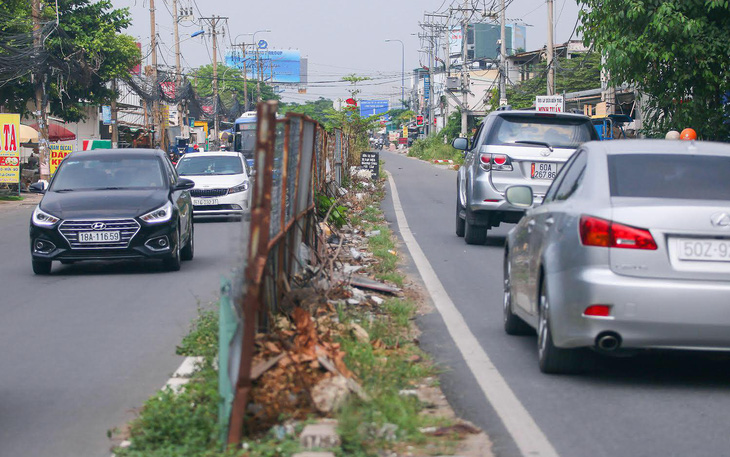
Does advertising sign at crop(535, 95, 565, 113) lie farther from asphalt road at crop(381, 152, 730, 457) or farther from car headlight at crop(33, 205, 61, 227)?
asphalt road at crop(381, 152, 730, 457)

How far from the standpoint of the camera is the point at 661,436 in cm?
505

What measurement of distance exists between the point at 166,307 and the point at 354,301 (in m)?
2.04

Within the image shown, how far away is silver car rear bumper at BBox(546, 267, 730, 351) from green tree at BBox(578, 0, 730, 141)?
464 inches

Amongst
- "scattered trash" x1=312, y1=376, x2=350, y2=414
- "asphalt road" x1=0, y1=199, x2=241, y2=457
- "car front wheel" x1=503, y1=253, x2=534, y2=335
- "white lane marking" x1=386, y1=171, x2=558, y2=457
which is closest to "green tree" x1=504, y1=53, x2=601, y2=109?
"asphalt road" x1=0, y1=199, x2=241, y2=457

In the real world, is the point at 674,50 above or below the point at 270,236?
above

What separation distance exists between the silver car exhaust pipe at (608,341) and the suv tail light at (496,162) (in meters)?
8.48

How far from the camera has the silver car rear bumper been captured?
5.68 meters

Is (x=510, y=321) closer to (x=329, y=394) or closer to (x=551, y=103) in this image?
(x=329, y=394)

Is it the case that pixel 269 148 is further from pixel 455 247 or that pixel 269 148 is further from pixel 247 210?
pixel 455 247

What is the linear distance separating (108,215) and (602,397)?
313 inches

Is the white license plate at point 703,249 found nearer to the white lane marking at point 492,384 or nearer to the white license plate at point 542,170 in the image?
the white lane marking at point 492,384

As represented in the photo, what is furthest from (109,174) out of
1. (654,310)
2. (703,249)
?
(703,249)

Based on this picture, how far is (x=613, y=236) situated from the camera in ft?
19.0

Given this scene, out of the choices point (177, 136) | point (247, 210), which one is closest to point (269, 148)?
point (247, 210)
